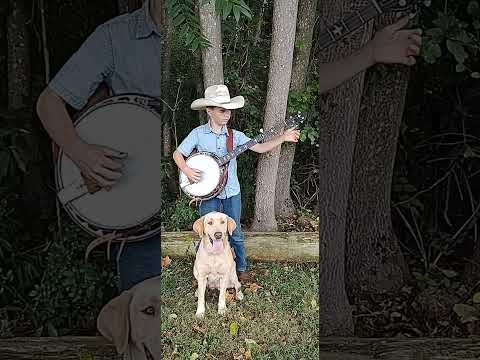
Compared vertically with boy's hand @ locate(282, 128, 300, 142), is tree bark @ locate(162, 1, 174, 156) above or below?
above

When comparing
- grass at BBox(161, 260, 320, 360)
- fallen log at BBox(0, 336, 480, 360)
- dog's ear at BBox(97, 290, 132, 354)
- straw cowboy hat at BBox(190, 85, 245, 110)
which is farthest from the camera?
fallen log at BBox(0, 336, 480, 360)

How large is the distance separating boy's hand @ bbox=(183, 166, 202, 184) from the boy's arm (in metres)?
0.26

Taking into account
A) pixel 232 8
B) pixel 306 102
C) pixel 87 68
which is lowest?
pixel 306 102

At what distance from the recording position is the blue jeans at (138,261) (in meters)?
3.64

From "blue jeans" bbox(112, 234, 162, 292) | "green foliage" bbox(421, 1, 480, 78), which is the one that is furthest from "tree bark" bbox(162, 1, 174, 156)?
"green foliage" bbox(421, 1, 480, 78)

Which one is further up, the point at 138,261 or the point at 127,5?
the point at 127,5

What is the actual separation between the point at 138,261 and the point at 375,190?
1.19 meters

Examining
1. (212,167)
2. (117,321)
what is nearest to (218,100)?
(212,167)

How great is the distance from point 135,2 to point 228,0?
480 millimetres

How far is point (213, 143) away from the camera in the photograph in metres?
3.38

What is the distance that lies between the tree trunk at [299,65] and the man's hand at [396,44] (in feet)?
1.12

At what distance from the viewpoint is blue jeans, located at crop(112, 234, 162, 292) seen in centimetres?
364

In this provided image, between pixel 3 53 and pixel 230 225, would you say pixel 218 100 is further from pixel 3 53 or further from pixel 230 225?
pixel 3 53

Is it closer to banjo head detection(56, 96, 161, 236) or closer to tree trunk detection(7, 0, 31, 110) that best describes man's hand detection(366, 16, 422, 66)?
banjo head detection(56, 96, 161, 236)
